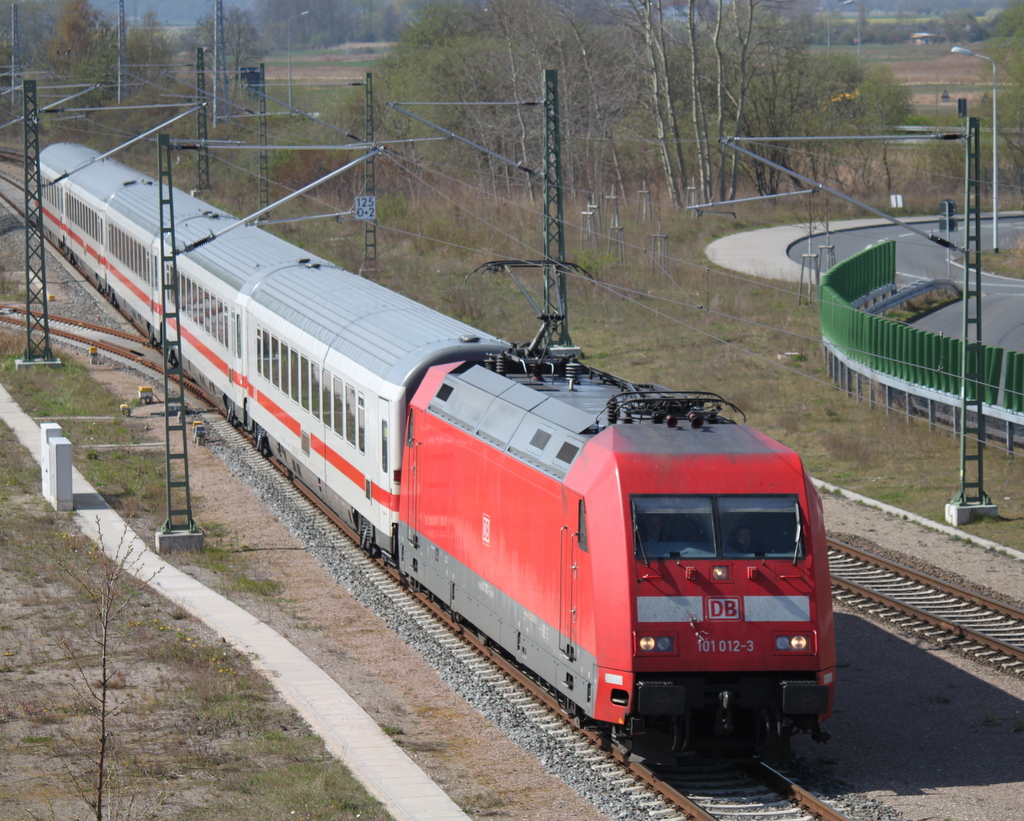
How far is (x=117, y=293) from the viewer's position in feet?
138

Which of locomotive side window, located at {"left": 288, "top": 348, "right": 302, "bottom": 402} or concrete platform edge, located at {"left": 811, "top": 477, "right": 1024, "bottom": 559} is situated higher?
locomotive side window, located at {"left": 288, "top": 348, "right": 302, "bottom": 402}

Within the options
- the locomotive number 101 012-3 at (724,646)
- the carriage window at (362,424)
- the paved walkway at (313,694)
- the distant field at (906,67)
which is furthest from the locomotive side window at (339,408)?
the distant field at (906,67)

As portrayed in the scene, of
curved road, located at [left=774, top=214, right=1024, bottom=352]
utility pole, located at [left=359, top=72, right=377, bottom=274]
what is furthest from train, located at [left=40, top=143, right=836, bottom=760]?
utility pole, located at [left=359, top=72, right=377, bottom=274]

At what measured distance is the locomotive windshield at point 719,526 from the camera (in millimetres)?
11844

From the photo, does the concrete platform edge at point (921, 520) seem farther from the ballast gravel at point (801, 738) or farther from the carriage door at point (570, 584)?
the carriage door at point (570, 584)

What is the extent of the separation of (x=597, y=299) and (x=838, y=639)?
31.0m

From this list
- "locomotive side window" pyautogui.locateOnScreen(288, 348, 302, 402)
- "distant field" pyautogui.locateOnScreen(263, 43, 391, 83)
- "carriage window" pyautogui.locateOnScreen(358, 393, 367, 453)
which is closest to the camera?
"carriage window" pyautogui.locateOnScreen(358, 393, 367, 453)

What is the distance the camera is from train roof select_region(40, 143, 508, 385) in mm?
18500

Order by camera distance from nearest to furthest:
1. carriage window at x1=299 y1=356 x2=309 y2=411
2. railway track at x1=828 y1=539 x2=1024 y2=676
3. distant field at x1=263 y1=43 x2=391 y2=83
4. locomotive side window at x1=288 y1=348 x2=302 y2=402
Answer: railway track at x1=828 y1=539 x2=1024 y2=676, carriage window at x1=299 y1=356 x2=309 y2=411, locomotive side window at x1=288 y1=348 x2=302 y2=402, distant field at x1=263 y1=43 x2=391 y2=83

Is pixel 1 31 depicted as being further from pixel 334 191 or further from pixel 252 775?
pixel 252 775

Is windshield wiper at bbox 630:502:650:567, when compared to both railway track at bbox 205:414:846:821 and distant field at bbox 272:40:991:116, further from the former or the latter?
distant field at bbox 272:40:991:116

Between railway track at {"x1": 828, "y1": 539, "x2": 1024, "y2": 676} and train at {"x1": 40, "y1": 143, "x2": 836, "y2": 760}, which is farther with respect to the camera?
railway track at {"x1": 828, "y1": 539, "x2": 1024, "y2": 676}

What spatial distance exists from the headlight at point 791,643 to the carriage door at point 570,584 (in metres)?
1.79

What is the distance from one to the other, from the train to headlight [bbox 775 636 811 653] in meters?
0.01
